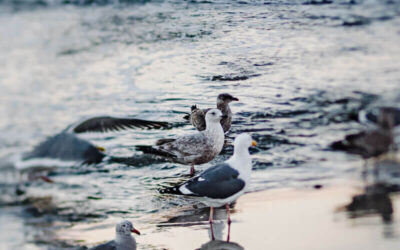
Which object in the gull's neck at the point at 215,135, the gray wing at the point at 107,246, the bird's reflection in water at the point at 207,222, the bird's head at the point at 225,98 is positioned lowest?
the gray wing at the point at 107,246

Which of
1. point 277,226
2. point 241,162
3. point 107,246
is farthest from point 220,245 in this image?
point 107,246

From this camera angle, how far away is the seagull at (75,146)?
11.0 feet

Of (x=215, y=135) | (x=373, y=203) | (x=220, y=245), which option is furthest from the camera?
(x=215, y=135)

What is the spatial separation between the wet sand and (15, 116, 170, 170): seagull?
44 cm

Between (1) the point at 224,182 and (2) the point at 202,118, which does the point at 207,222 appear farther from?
(2) the point at 202,118

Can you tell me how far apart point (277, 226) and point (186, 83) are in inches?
46.0

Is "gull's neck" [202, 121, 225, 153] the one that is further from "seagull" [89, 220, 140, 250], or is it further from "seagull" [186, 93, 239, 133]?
"seagull" [89, 220, 140, 250]

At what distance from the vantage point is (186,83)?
3414mm

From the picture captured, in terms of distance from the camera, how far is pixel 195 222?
9.39 feet

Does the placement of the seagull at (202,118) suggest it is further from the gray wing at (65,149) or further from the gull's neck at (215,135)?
the gray wing at (65,149)

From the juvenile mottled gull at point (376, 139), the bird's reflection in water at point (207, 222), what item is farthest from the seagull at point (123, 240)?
the juvenile mottled gull at point (376, 139)

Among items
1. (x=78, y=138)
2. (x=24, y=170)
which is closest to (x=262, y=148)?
(x=78, y=138)

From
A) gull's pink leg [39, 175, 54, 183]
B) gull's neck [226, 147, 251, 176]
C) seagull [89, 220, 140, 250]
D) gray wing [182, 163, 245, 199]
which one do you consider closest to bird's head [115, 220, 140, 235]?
seagull [89, 220, 140, 250]

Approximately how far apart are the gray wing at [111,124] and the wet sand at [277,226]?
62 centimetres
